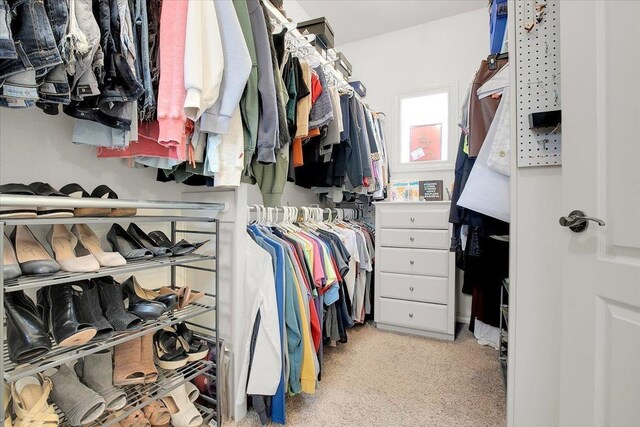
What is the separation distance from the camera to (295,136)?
1447 mm

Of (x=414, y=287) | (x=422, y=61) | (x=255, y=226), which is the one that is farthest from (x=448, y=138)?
(x=255, y=226)

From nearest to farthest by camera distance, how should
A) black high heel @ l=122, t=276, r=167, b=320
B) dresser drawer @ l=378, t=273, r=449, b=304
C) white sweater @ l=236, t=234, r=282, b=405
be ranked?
black high heel @ l=122, t=276, r=167, b=320, white sweater @ l=236, t=234, r=282, b=405, dresser drawer @ l=378, t=273, r=449, b=304

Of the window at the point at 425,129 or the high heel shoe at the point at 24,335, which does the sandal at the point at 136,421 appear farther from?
the window at the point at 425,129

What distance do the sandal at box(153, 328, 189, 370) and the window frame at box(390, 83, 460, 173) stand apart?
237 cm

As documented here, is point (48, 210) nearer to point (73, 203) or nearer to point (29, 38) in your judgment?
point (73, 203)

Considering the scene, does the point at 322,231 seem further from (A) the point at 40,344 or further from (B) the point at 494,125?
(A) the point at 40,344

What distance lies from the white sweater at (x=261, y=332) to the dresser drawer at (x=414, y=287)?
129 cm

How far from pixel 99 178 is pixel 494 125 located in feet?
5.21

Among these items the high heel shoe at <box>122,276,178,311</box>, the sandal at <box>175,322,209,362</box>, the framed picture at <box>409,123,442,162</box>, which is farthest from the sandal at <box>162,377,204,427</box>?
the framed picture at <box>409,123,442,162</box>

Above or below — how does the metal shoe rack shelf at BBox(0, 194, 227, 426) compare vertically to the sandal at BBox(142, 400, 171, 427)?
above

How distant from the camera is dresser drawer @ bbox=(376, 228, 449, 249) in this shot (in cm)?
216

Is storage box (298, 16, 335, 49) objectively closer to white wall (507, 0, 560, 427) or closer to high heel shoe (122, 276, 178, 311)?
white wall (507, 0, 560, 427)

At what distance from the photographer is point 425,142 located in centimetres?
281

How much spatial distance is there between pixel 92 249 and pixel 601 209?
1525 mm
